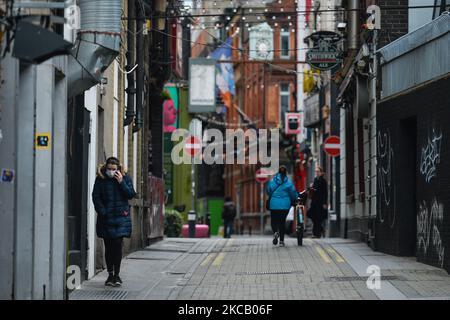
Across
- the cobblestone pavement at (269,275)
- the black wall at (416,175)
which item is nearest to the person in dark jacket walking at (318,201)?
the cobblestone pavement at (269,275)

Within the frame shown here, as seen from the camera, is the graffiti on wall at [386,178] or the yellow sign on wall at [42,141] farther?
the graffiti on wall at [386,178]

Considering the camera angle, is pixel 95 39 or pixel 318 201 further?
pixel 318 201

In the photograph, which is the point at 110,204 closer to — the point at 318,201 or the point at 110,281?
the point at 110,281

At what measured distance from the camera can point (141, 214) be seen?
92.0ft

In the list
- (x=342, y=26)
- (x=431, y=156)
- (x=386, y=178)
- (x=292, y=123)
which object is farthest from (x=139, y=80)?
(x=292, y=123)

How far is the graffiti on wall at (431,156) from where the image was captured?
67.8 feet

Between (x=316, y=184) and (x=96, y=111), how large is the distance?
12726mm

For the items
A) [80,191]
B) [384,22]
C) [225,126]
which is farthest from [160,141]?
[225,126]

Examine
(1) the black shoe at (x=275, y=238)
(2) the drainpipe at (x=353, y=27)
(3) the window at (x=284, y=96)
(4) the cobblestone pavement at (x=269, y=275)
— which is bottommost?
(4) the cobblestone pavement at (x=269, y=275)

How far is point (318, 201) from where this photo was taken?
3275 centimetres

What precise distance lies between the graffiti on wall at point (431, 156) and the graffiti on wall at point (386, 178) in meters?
2.43

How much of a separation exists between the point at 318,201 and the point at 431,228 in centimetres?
1166

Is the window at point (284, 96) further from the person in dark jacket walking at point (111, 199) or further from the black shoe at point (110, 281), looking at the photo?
the person in dark jacket walking at point (111, 199)

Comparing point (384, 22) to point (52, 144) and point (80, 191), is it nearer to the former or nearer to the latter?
point (80, 191)
